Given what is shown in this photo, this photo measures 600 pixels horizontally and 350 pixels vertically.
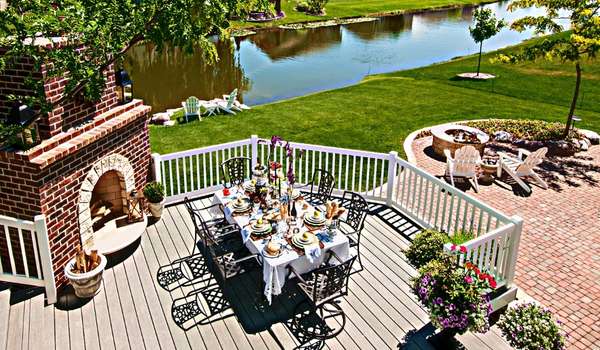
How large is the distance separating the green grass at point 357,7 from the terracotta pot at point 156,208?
42.0 meters

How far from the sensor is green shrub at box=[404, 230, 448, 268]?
7141mm

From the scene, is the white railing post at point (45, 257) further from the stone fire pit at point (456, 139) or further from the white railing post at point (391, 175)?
the stone fire pit at point (456, 139)

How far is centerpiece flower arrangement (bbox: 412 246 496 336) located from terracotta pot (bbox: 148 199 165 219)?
524cm

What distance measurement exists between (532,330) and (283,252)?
3.41 m

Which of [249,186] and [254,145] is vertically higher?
[254,145]

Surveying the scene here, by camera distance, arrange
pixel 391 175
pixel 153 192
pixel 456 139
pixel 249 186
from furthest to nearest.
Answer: pixel 456 139
pixel 391 175
pixel 153 192
pixel 249 186

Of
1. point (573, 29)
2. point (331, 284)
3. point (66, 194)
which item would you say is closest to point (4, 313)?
point (66, 194)

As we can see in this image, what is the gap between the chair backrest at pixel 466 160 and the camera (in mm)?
11180

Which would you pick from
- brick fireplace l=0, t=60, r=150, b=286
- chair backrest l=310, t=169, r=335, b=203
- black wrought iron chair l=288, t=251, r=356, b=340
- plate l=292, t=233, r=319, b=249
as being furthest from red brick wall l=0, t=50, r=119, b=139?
chair backrest l=310, t=169, r=335, b=203

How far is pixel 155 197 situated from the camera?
866 cm

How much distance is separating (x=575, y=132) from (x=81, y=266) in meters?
15.0

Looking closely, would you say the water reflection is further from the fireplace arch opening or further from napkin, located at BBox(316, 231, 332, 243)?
napkin, located at BBox(316, 231, 332, 243)

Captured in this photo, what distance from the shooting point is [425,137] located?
15359mm

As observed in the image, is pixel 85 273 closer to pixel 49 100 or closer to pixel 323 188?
pixel 49 100
